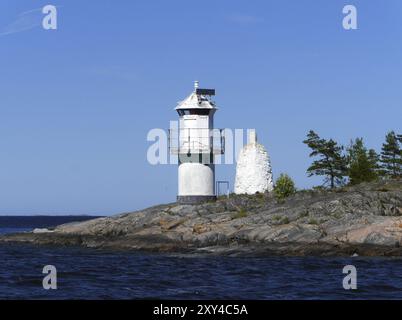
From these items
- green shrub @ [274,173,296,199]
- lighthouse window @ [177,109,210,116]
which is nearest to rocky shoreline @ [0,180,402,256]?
green shrub @ [274,173,296,199]

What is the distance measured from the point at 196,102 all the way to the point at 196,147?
3459mm

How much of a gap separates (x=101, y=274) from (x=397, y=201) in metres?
23.2

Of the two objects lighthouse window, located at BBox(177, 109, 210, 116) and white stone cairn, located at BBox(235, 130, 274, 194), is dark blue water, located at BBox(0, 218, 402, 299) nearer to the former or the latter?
lighthouse window, located at BBox(177, 109, 210, 116)

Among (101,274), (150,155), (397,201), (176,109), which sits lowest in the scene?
(101,274)

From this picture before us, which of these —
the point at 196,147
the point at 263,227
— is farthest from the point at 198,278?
the point at 196,147

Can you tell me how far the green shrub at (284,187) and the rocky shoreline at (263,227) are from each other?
84cm

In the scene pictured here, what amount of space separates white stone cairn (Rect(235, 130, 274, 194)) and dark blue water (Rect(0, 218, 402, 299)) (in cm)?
1976

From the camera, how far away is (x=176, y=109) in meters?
57.8

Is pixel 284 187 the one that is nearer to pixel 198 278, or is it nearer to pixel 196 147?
pixel 196 147

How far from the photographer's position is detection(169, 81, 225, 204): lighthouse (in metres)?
57.1

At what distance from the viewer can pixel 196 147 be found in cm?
5709
